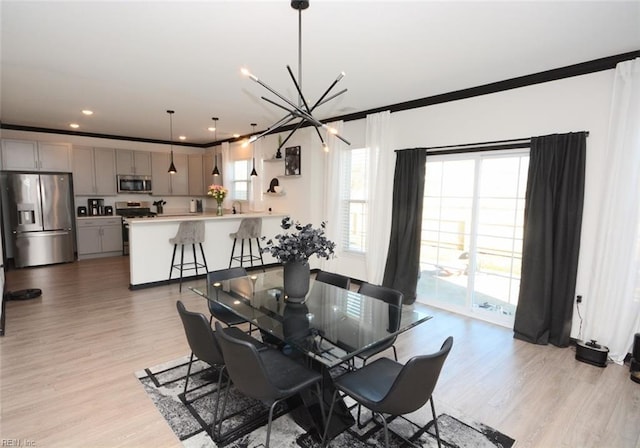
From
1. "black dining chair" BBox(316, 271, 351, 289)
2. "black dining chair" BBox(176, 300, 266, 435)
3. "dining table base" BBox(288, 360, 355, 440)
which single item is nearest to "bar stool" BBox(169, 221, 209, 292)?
"black dining chair" BBox(316, 271, 351, 289)

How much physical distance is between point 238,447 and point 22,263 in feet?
21.0

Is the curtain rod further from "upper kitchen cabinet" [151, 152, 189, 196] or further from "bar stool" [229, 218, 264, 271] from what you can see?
"upper kitchen cabinet" [151, 152, 189, 196]

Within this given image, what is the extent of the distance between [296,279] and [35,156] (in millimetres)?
6514

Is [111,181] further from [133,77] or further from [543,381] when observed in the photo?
[543,381]

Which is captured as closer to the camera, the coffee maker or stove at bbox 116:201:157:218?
the coffee maker

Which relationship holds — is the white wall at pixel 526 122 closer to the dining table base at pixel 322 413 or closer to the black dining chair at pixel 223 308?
the black dining chair at pixel 223 308

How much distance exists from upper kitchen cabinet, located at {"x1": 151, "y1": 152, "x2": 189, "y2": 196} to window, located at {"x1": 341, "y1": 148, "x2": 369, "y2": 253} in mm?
4994

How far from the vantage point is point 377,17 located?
237cm

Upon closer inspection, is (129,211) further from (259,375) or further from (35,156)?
(259,375)

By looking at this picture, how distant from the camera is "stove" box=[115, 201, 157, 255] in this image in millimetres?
7422

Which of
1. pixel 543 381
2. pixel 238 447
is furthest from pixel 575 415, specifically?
pixel 238 447

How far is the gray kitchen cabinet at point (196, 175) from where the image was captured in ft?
28.5

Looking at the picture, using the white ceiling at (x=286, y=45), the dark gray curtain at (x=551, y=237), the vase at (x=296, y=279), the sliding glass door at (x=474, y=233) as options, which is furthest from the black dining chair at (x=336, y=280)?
the white ceiling at (x=286, y=45)

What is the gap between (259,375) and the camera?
1.71 metres
